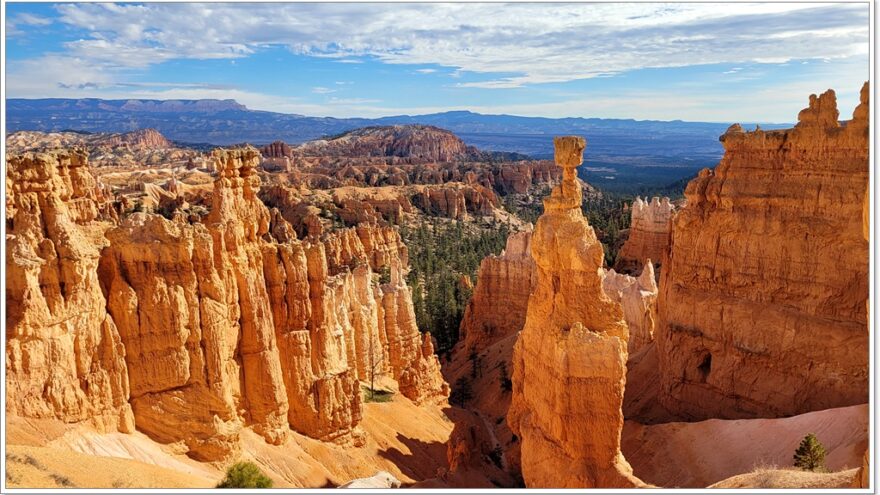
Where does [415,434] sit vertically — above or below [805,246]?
below

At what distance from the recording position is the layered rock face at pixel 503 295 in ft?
146

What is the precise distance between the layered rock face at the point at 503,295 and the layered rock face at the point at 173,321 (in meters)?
20.1

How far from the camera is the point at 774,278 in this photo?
23.2 meters

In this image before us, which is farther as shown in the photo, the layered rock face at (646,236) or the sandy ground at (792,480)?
the layered rock face at (646,236)

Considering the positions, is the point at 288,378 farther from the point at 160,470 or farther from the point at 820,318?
the point at 820,318

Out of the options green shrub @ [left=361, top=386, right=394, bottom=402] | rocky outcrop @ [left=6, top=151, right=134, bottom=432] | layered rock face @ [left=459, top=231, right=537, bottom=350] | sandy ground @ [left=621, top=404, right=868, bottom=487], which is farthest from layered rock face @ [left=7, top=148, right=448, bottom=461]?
layered rock face @ [left=459, top=231, right=537, bottom=350]

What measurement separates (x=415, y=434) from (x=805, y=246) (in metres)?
16.1

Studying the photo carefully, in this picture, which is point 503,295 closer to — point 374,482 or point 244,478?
point 374,482

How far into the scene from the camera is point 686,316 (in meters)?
25.4

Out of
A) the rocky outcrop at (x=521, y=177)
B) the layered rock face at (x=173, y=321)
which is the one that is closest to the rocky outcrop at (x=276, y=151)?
the rocky outcrop at (x=521, y=177)

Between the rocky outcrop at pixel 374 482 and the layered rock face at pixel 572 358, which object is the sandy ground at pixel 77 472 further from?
the layered rock face at pixel 572 358

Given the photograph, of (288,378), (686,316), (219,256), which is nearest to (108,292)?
(219,256)

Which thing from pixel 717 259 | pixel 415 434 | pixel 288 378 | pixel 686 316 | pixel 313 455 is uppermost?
pixel 717 259

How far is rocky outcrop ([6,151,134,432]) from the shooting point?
49.3 feet
